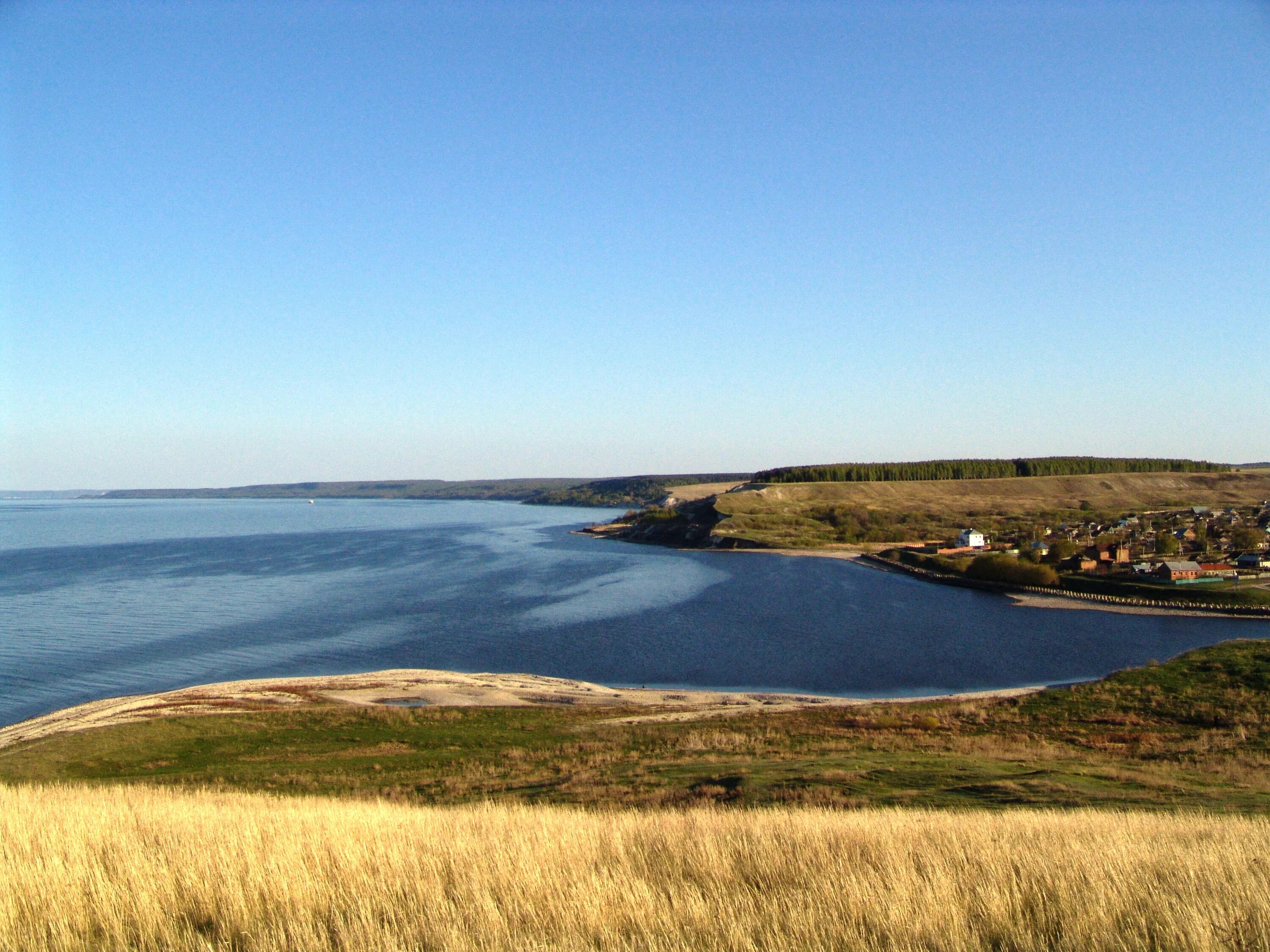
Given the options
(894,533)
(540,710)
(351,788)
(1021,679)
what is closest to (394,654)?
(540,710)

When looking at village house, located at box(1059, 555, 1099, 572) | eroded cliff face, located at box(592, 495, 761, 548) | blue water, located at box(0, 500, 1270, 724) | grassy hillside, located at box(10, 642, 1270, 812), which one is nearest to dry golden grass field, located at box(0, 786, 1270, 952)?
grassy hillside, located at box(10, 642, 1270, 812)

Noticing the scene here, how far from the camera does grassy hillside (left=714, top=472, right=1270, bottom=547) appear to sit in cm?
12081

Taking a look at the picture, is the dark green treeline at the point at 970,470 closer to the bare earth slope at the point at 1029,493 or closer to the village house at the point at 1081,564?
the bare earth slope at the point at 1029,493

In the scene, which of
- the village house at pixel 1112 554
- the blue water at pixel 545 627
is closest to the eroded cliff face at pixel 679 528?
the blue water at pixel 545 627

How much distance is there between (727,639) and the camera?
52.8 m

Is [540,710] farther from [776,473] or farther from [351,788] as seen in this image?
[776,473]

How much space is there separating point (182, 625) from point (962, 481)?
133221 mm

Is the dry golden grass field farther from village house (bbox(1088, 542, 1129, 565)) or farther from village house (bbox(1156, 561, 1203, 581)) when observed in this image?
village house (bbox(1088, 542, 1129, 565))

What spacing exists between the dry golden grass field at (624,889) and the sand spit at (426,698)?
21633 mm

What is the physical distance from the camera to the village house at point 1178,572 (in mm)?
68688

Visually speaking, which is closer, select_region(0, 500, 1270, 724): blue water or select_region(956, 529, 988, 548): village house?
select_region(0, 500, 1270, 724): blue water

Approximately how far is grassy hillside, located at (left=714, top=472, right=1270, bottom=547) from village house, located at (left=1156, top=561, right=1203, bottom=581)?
Answer: 136 feet

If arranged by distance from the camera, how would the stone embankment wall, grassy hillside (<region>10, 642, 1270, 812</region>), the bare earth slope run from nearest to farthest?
grassy hillside (<region>10, 642, 1270, 812</region>), the stone embankment wall, the bare earth slope

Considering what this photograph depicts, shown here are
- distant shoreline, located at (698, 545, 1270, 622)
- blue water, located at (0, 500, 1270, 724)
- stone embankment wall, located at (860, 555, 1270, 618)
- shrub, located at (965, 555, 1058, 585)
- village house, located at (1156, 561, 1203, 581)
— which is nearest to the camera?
blue water, located at (0, 500, 1270, 724)
